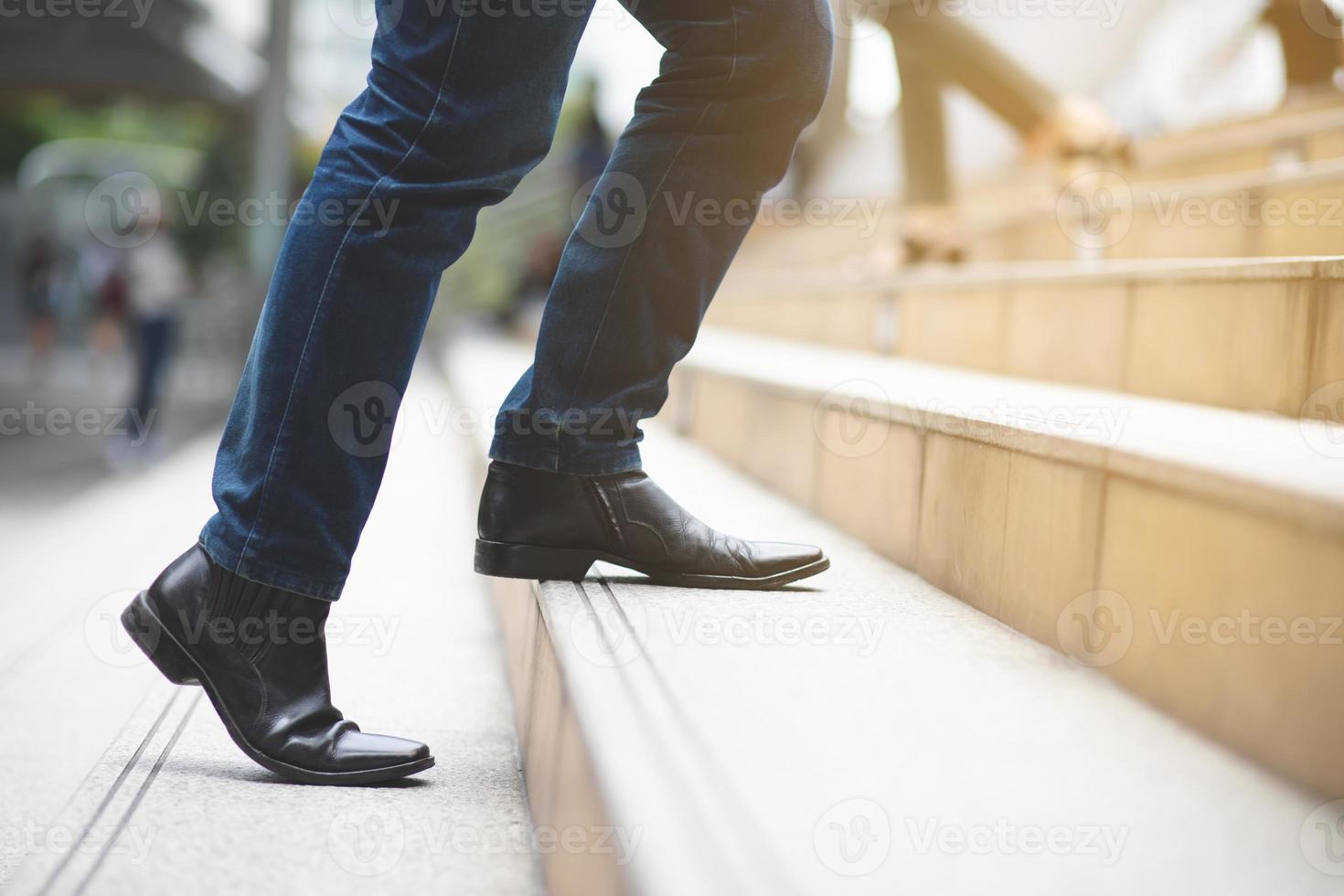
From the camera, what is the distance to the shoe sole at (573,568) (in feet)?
3.88

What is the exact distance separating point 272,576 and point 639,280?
1.53 feet

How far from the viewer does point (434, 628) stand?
181 cm

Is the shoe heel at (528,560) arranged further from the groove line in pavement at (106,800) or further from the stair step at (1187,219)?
the stair step at (1187,219)

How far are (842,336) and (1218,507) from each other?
2.43 meters

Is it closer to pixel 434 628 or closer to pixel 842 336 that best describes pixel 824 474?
pixel 434 628

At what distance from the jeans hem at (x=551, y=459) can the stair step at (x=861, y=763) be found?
126mm

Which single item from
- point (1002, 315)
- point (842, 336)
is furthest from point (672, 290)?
point (842, 336)

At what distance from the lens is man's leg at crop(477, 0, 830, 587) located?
45.7 inches

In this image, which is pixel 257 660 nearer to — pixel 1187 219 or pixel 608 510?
pixel 608 510

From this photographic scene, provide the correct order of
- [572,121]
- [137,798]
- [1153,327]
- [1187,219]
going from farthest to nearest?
[572,121] < [1187,219] < [1153,327] < [137,798]

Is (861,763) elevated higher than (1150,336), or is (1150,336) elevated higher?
(1150,336)

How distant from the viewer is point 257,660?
1031mm

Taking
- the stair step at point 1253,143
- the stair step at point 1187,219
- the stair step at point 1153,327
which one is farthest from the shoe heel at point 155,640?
the stair step at point 1253,143

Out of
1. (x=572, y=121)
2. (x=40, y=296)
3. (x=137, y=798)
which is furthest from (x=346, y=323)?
(x=40, y=296)
